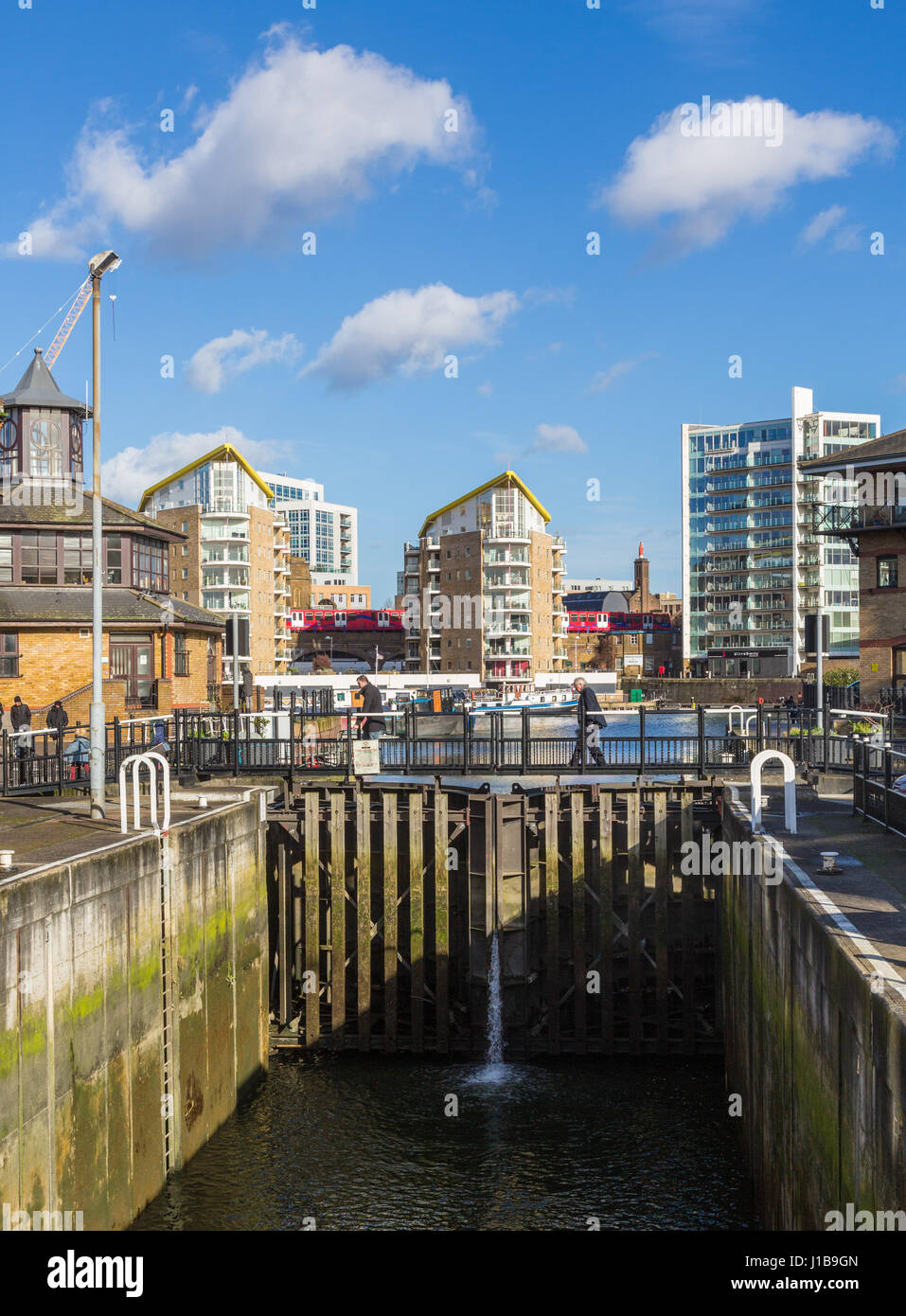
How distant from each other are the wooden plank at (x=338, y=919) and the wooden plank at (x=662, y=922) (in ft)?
16.2

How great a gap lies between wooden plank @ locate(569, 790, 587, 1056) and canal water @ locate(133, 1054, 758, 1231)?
460 mm

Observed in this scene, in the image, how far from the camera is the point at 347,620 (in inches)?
5527

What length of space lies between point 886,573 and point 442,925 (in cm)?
4253

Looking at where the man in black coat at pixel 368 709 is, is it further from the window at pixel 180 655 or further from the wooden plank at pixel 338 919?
the window at pixel 180 655

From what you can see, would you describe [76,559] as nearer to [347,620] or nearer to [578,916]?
[578,916]

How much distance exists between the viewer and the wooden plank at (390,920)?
17.5 m

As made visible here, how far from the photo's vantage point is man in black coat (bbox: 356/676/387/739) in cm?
2314

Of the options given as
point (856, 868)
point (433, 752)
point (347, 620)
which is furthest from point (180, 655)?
point (347, 620)

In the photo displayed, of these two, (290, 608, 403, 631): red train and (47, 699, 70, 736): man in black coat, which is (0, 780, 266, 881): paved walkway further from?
(290, 608, 403, 631): red train

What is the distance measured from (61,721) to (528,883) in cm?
1526

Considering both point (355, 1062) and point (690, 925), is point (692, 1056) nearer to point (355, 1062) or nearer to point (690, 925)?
point (690, 925)

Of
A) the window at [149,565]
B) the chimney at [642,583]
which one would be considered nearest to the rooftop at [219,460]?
the window at [149,565]

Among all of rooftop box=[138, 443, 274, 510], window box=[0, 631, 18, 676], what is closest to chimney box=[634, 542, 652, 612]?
rooftop box=[138, 443, 274, 510]
